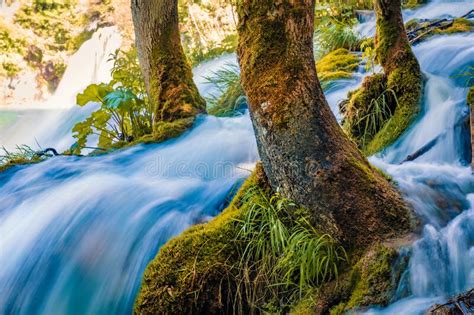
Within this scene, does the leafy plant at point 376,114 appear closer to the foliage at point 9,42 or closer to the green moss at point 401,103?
the green moss at point 401,103

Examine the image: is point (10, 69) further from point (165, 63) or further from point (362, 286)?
point (362, 286)

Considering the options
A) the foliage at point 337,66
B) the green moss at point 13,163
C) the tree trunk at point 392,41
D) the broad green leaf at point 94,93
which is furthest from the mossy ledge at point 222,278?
the broad green leaf at point 94,93

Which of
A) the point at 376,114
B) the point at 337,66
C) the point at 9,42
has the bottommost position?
the point at 376,114

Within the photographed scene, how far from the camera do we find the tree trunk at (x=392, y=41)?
12.8ft

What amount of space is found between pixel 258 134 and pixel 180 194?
1.02m

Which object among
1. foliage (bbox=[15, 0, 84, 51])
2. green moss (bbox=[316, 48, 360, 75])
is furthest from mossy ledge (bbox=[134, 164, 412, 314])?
foliage (bbox=[15, 0, 84, 51])

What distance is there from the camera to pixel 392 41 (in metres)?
3.94

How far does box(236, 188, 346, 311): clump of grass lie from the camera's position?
89.8 inches

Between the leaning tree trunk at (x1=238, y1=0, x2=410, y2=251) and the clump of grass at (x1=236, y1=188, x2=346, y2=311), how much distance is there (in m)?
0.08

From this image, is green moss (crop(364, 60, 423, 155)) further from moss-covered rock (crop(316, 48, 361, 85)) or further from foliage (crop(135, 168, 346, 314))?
foliage (crop(135, 168, 346, 314))

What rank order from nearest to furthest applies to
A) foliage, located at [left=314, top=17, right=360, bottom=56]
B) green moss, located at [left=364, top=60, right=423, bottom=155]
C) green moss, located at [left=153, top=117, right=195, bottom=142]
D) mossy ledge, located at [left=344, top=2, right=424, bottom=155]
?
green moss, located at [left=364, top=60, right=423, bottom=155] → mossy ledge, located at [left=344, top=2, right=424, bottom=155] → green moss, located at [left=153, top=117, right=195, bottom=142] → foliage, located at [left=314, top=17, right=360, bottom=56]

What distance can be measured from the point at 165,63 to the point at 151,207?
7.73 ft

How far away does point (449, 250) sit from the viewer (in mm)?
2229

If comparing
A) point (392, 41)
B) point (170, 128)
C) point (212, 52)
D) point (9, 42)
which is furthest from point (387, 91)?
point (9, 42)
